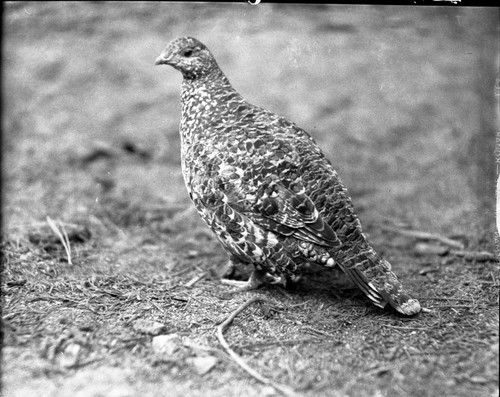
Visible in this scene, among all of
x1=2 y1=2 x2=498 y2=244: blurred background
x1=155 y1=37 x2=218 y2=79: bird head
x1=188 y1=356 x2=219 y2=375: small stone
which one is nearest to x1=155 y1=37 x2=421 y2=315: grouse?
x1=155 y1=37 x2=218 y2=79: bird head

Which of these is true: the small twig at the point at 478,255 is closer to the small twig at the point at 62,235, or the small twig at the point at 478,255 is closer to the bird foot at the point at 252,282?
the bird foot at the point at 252,282

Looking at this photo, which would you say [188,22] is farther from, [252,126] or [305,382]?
[305,382]

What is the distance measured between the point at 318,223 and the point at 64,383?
215cm

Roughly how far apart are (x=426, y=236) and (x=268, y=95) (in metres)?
3.59

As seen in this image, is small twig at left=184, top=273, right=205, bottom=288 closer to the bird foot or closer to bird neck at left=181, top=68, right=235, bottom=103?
the bird foot

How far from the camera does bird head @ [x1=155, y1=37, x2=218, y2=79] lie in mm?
4582

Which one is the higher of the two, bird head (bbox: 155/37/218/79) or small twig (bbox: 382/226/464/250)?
bird head (bbox: 155/37/218/79)

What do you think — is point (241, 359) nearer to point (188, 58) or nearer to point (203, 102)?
point (203, 102)

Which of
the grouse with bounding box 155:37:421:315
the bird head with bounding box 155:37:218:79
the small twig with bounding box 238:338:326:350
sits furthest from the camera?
the bird head with bounding box 155:37:218:79

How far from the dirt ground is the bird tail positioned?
128 millimetres


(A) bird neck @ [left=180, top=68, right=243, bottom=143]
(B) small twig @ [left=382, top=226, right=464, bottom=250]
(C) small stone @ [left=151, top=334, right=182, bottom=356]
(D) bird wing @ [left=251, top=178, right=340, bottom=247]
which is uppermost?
(A) bird neck @ [left=180, top=68, right=243, bottom=143]

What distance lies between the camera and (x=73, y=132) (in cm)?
728

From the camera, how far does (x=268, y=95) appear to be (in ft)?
26.2

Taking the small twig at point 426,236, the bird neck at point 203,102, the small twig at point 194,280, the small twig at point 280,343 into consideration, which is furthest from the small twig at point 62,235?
the small twig at point 426,236
